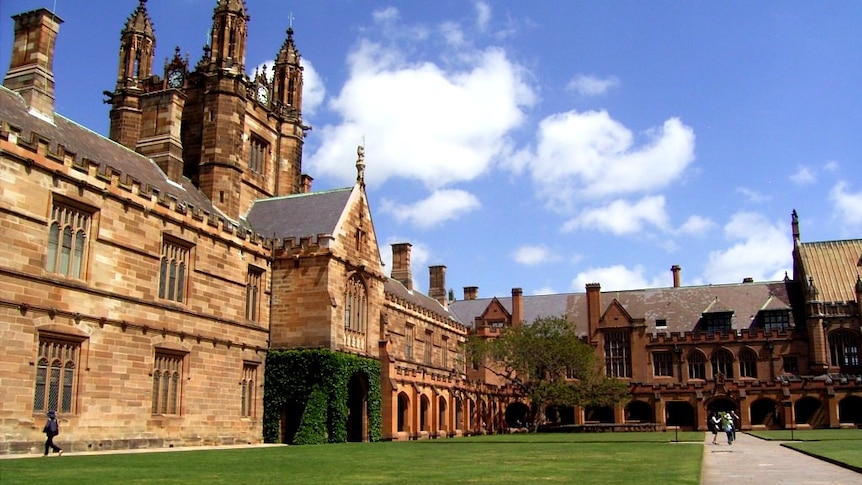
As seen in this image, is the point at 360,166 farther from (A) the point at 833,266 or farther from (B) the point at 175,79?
(A) the point at 833,266

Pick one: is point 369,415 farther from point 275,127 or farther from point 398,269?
point 398,269

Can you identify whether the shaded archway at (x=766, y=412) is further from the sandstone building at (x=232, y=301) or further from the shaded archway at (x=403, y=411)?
the shaded archway at (x=403, y=411)

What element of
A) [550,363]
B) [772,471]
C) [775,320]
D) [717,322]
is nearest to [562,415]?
[550,363]

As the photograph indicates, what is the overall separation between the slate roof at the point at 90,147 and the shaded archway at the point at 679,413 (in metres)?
38.0

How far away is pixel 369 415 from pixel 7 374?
1750 cm

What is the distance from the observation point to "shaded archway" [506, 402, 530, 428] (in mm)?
60344

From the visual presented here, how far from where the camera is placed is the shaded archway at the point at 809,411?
174 feet

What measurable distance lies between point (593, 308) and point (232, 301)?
131 feet

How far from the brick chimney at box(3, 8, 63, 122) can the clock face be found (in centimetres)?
1177

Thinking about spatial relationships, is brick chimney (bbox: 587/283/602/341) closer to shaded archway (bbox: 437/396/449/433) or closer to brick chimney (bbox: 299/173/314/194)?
shaded archway (bbox: 437/396/449/433)

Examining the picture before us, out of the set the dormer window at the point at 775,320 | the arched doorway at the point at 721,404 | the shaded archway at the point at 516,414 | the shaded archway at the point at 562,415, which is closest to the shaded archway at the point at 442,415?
the shaded archway at the point at 516,414

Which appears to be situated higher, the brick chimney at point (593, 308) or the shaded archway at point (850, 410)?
the brick chimney at point (593, 308)

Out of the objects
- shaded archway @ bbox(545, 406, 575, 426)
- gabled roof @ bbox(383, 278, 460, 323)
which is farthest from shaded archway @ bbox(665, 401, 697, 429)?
gabled roof @ bbox(383, 278, 460, 323)

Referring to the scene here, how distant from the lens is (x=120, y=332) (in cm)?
2498
